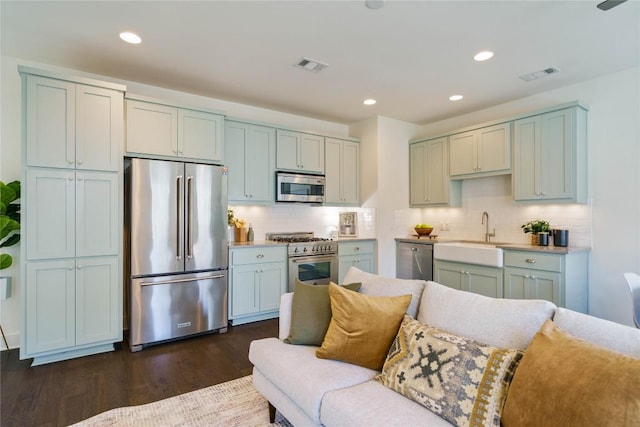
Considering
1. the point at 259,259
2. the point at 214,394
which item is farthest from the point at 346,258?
the point at 214,394

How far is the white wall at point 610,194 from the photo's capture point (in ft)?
11.1

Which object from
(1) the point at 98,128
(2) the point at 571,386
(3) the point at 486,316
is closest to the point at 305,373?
(3) the point at 486,316

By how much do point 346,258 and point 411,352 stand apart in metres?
3.16

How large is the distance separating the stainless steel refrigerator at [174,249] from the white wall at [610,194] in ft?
13.0

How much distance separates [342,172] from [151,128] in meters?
2.67

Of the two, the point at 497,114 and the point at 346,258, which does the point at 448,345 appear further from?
the point at 497,114

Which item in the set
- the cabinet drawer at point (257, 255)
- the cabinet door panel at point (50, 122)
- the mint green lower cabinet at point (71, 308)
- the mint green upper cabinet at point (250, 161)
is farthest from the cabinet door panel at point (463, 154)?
the cabinet door panel at point (50, 122)

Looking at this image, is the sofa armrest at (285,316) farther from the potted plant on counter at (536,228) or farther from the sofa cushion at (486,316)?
the potted plant on counter at (536,228)

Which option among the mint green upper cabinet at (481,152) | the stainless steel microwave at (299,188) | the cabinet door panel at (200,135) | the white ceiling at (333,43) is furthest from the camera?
the stainless steel microwave at (299,188)

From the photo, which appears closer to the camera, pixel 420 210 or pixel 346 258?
pixel 346 258

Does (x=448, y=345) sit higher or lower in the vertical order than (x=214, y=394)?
higher

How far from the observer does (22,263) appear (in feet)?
9.07

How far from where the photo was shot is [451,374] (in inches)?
55.4

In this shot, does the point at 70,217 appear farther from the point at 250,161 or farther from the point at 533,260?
the point at 533,260
